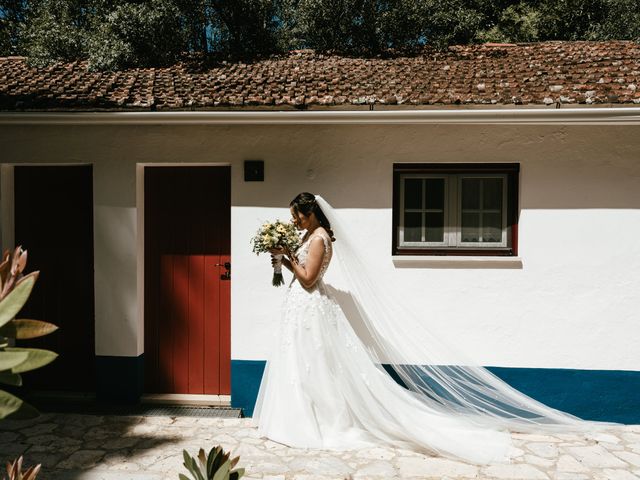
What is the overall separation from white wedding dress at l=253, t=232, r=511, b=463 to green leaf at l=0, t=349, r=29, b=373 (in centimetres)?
339

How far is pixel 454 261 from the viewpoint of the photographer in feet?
17.4

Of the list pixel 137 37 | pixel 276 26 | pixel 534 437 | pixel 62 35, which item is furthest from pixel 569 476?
pixel 276 26

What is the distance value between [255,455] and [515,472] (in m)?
2.22

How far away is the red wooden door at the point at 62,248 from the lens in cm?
587

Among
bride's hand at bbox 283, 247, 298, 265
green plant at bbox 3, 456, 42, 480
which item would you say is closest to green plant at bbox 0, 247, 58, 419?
green plant at bbox 3, 456, 42, 480

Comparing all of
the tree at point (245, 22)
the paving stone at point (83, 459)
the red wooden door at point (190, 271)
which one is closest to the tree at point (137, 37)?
the tree at point (245, 22)

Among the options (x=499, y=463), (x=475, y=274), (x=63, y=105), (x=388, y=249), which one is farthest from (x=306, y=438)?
(x=63, y=105)

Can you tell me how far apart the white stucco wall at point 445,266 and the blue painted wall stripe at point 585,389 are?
0.10 metres

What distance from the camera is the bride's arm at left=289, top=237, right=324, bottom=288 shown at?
4.72 m

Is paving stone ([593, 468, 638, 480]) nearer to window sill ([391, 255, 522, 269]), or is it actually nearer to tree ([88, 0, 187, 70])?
window sill ([391, 255, 522, 269])

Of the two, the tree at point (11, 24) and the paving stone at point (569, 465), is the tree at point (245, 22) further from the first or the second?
the paving stone at point (569, 465)

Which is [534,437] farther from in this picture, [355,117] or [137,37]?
[137,37]

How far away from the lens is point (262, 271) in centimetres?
548

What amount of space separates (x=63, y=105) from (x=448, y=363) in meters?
4.92
